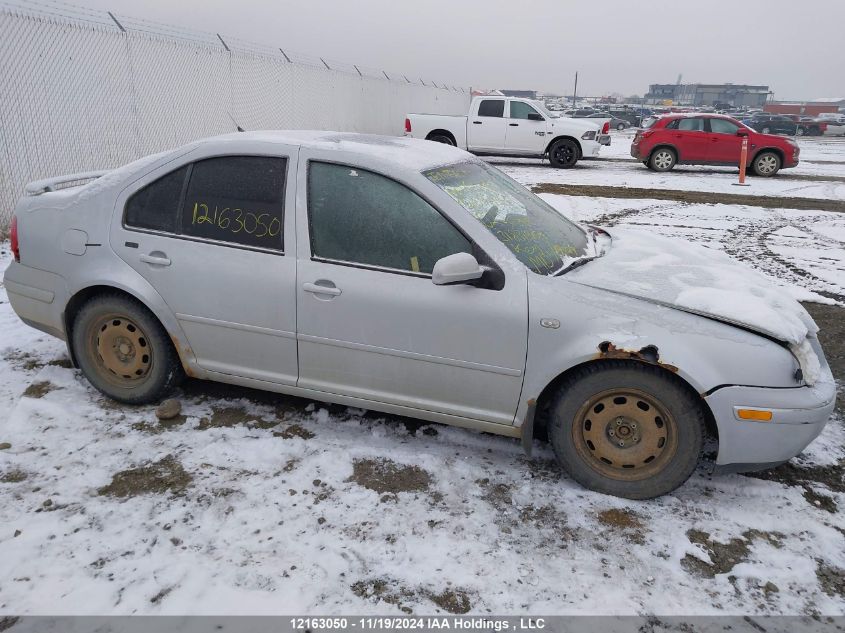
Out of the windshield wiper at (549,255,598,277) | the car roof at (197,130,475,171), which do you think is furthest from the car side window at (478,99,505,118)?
the windshield wiper at (549,255,598,277)

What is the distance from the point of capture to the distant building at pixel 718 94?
343 ft

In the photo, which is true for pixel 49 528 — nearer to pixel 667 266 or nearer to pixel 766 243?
pixel 667 266

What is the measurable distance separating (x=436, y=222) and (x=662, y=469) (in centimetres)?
160

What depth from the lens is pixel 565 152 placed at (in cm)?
1752

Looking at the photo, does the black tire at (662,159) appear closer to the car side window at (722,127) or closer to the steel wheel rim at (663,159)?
the steel wheel rim at (663,159)

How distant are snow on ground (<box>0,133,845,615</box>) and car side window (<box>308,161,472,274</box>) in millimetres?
1066

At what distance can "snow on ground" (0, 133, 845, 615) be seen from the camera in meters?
2.38

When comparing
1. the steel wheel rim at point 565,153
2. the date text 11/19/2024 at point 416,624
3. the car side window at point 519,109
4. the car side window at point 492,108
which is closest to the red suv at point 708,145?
the steel wheel rim at point 565,153

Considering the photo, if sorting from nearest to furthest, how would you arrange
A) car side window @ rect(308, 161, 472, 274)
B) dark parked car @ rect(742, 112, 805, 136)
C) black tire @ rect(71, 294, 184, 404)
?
1. car side window @ rect(308, 161, 472, 274)
2. black tire @ rect(71, 294, 184, 404)
3. dark parked car @ rect(742, 112, 805, 136)

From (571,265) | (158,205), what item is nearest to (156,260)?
(158,205)

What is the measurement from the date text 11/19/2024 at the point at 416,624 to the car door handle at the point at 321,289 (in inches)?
59.3

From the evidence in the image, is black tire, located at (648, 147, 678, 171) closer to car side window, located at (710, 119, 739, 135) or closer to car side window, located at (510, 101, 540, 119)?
car side window, located at (710, 119, 739, 135)

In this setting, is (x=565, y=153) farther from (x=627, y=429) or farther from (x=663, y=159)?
(x=627, y=429)

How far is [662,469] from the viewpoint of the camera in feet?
9.58
